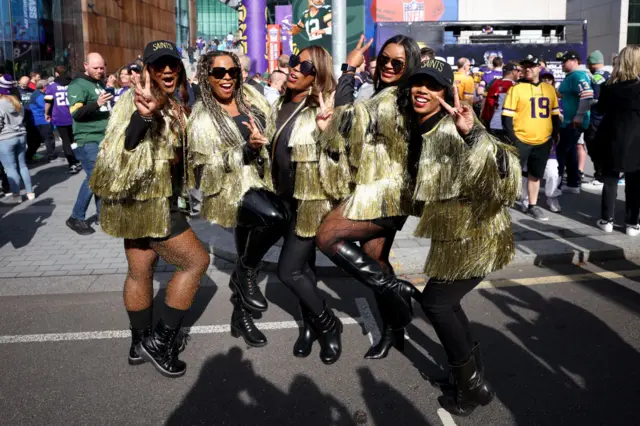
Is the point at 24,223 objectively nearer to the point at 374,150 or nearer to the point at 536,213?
the point at 374,150

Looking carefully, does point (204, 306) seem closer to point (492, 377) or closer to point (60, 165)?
point (492, 377)

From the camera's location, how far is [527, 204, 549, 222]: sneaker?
24.5 ft

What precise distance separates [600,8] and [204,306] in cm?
3326

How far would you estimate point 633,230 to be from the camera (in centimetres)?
655

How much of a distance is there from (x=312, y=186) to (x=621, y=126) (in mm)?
4490

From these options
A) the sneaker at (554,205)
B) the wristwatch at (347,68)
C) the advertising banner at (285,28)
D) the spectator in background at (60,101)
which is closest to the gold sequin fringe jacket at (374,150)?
the wristwatch at (347,68)

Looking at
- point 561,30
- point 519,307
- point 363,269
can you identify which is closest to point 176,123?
point 363,269

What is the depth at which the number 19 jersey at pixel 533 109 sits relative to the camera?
7.41m

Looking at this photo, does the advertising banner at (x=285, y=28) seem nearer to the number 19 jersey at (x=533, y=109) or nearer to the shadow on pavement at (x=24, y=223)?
the shadow on pavement at (x=24, y=223)

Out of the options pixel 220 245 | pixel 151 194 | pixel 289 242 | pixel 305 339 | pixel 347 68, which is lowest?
pixel 305 339

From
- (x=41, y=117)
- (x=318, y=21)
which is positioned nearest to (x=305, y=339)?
(x=41, y=117)

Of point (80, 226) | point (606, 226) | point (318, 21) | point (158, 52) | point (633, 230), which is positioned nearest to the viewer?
point (158, 52)

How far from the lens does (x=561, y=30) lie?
21.5 m

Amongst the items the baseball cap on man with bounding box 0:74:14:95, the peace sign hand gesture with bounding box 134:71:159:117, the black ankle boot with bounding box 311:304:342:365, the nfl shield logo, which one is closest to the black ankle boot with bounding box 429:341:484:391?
the black ankle boot with bounding box 311:304:342:365
